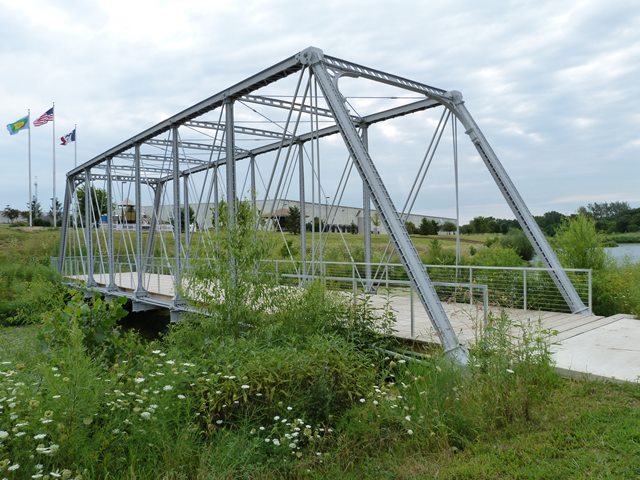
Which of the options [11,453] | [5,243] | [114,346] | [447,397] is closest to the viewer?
[11,453]

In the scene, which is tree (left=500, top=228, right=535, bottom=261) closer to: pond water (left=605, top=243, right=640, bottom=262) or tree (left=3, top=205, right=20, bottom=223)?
pond water (left=605, top=243, right=640, bottom=262)

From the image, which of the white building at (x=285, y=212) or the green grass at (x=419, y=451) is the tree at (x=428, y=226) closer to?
the white building at (x=285, y=212)

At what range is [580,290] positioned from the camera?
433 inches

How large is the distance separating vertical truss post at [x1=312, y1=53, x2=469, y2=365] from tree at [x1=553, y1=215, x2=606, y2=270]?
6258 millimetres

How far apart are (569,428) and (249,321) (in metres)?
3.78

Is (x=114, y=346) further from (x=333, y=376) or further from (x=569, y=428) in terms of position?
(x=569, y=428)

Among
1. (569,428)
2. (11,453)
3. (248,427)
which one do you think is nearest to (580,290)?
(569,428)

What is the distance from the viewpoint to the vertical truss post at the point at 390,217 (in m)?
6.64

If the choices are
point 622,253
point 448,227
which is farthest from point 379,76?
point 448,227

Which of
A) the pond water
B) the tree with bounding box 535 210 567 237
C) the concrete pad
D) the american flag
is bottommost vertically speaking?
the concrete pad

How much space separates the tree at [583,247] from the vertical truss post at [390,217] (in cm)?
626

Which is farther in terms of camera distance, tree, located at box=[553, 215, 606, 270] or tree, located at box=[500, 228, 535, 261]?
tree, located at box=[500, 228, 535, 261]

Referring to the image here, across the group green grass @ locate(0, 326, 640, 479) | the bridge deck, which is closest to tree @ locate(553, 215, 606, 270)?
the bridge deck

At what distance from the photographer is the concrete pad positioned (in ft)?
18.9
